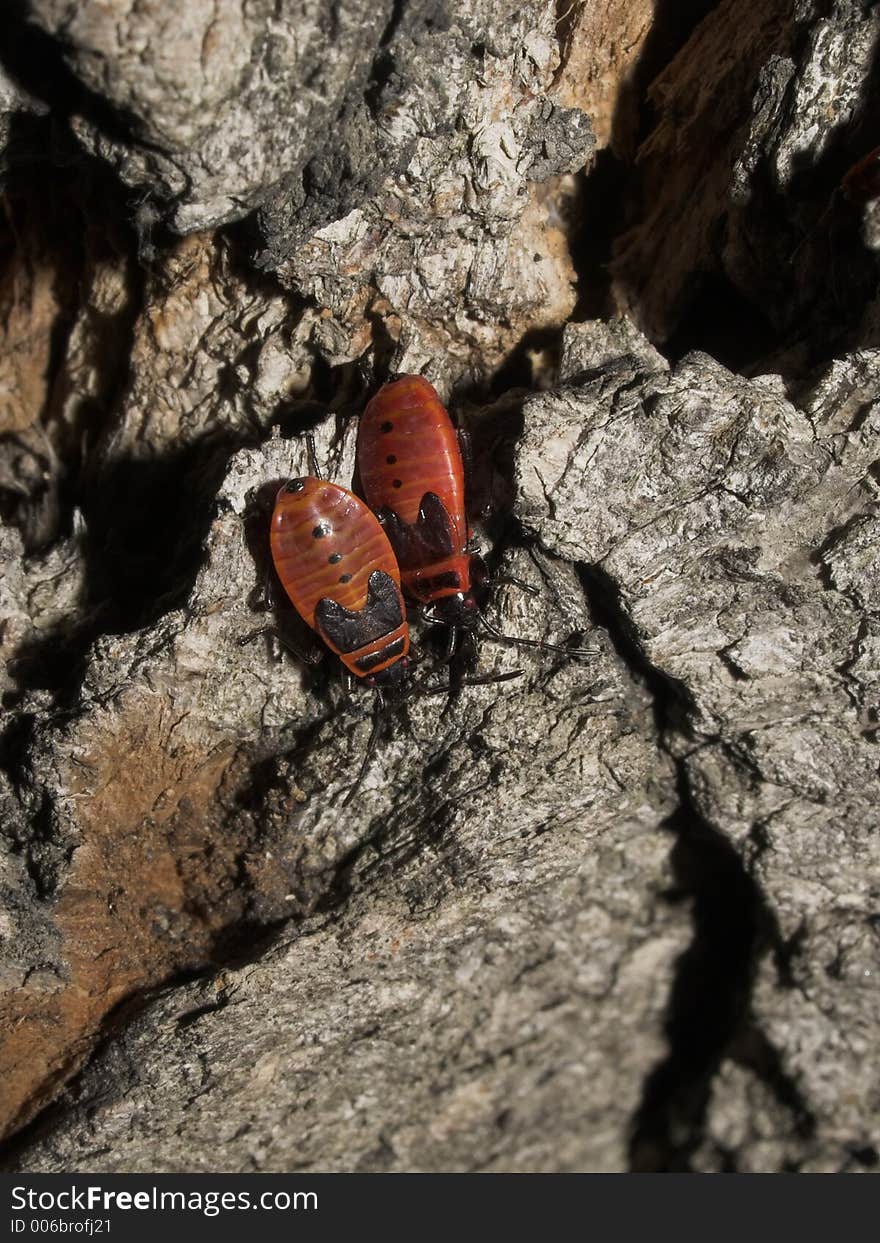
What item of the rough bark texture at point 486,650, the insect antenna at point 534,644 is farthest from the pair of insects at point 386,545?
the rough bark texture at point 486,650

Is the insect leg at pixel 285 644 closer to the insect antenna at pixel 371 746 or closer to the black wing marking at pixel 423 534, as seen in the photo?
the insect antenna at pixel 371 746

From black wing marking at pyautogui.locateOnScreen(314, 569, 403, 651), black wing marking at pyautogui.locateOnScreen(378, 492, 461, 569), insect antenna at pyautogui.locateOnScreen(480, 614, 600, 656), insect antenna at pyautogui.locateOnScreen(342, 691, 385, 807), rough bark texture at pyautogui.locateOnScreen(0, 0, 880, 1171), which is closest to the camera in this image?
rough bark texture at pyautogui.locateOnScreen(0, 0, 880, 1171)

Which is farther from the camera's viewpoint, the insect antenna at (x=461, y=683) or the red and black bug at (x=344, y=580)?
the red and black bug at (x=344, y=580)

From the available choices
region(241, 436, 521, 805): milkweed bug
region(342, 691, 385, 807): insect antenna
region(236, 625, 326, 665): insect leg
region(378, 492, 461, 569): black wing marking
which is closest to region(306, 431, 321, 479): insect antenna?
region(241, 436, 521, 805): milkweed bug

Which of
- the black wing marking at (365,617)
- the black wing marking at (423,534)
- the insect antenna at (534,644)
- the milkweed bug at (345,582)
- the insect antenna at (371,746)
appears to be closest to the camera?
the insect antenna at (534,644)

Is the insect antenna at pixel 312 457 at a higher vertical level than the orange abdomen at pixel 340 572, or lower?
higher

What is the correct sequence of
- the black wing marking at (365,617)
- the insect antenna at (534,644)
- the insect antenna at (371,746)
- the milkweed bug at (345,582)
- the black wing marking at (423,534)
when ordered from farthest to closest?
the black wing marking at (423,534) → the black wing marking at (365,617) → the milkweed bug at (345,582) → the insect antenna at (371,746) → the insect antenna at (534,644)

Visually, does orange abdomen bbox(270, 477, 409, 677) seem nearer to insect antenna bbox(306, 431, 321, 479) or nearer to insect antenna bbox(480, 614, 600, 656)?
insect antenna bbox(306, 431, 321, 479)
